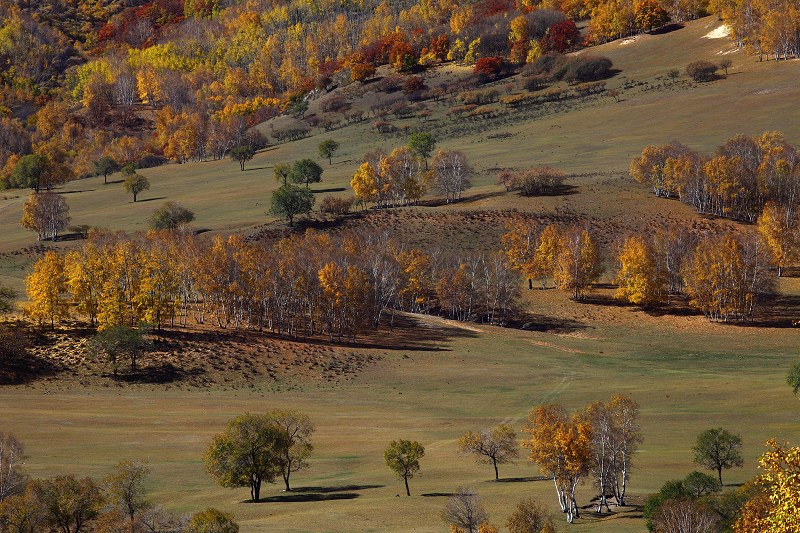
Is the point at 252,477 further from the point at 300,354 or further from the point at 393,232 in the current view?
the point at 393,232

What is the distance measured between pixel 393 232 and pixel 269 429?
336 feet

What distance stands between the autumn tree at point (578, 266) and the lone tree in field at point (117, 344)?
61.2 meters

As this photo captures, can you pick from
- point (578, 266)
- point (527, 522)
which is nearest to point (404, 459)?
point (527, 522)

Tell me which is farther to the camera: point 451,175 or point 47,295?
point 451,175

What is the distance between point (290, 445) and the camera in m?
66.6

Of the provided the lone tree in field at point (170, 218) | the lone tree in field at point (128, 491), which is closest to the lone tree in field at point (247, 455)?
the lone tree in field at point (128, 491)

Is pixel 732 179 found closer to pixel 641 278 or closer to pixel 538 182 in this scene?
pixel 538 182

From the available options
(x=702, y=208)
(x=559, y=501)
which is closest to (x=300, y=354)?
(x=559, y=501)

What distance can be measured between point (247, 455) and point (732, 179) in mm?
123272

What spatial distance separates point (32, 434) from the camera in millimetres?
76812

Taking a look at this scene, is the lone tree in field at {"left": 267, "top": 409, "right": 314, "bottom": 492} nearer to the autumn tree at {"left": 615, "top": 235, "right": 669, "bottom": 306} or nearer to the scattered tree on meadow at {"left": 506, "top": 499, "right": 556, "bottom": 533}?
the scattered tree on meadow at {"left": 506, "top": 499, "right": 556, "bottom": 533}

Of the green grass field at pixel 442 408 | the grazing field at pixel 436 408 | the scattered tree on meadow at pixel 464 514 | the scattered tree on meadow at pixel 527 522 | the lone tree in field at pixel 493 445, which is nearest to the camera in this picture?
the scattered tree on meadow at pixel 527 522

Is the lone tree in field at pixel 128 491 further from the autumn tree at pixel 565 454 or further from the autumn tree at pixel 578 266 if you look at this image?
the autumn tree at pixel 578 266

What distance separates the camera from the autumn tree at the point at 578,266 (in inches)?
5458
